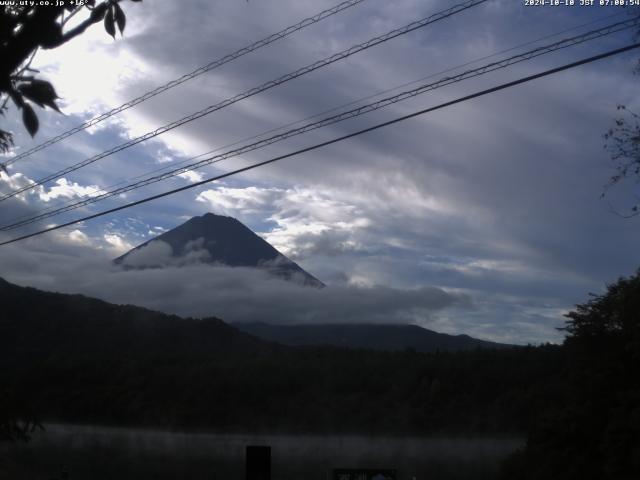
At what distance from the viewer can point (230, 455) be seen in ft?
127

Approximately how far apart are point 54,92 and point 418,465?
3515cm

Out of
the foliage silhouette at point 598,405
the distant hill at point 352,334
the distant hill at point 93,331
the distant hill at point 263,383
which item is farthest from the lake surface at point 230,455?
the distant hill at point 352,334

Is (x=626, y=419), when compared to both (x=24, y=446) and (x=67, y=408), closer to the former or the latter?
(x=24, y=446)

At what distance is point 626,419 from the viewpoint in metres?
18.7

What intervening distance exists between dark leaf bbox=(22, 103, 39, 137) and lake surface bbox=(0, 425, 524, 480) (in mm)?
27615

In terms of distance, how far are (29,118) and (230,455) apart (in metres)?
36.6

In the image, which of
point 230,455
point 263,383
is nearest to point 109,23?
point 230,455

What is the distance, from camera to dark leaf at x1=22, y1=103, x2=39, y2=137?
438cm

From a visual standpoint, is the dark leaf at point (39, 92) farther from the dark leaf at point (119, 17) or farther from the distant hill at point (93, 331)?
the distant hill at point (93, 331)

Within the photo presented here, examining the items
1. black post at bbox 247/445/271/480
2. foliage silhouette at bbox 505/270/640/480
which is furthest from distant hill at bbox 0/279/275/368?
black post at bbox 247/445/271/480

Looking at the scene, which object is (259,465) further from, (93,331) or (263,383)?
(93,331)

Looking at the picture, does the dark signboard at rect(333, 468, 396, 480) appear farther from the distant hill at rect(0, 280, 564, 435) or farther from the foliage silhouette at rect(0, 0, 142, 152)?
the distant hill at rect(0, 280, 564, 435)

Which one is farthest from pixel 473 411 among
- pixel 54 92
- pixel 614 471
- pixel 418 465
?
pixel 54 92

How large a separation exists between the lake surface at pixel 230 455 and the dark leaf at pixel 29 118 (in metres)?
27.6
